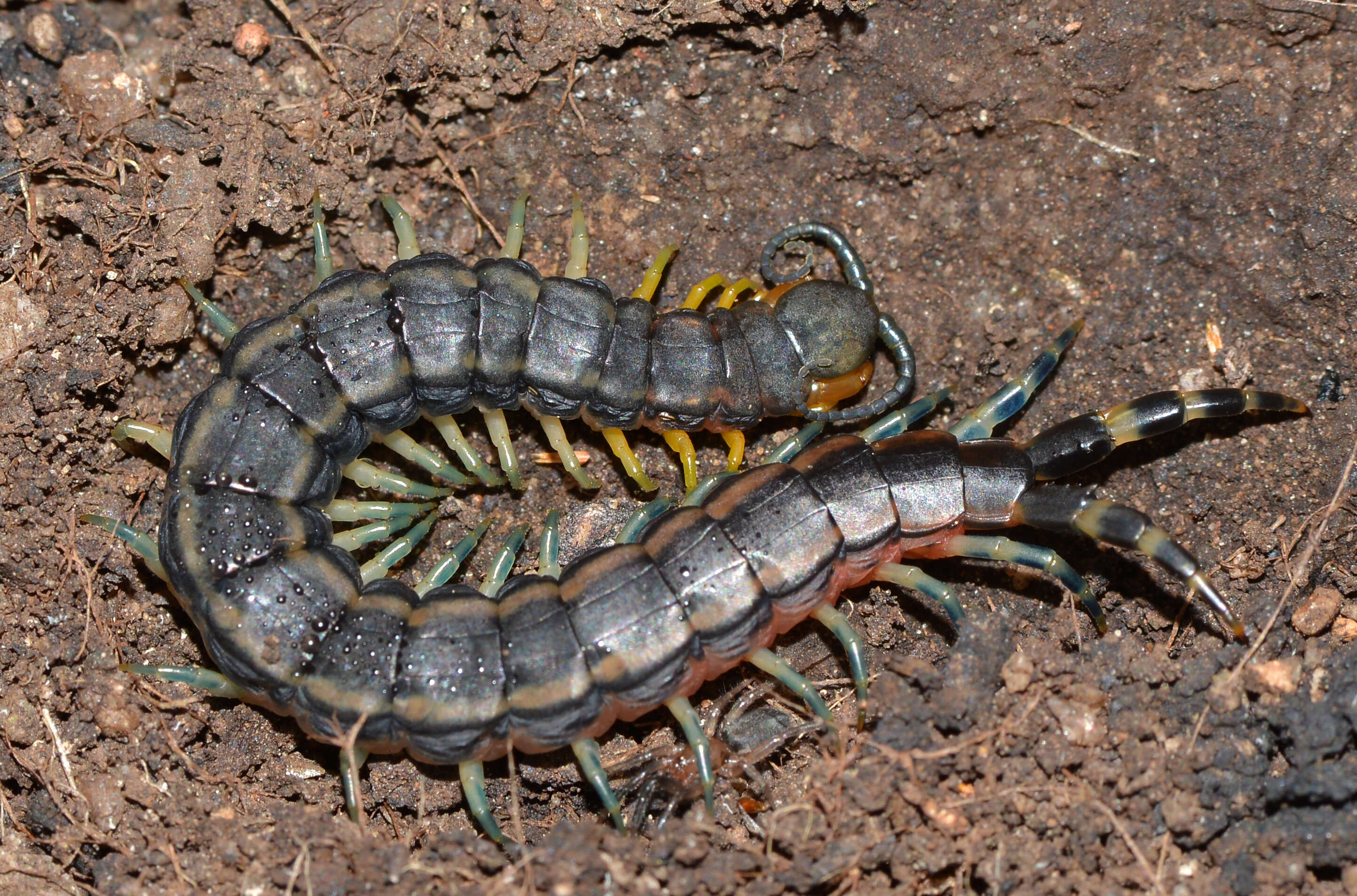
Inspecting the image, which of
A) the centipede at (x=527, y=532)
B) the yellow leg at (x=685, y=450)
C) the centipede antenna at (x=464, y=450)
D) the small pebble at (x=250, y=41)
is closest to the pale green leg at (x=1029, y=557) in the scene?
the centipede at (x=527, y=532)

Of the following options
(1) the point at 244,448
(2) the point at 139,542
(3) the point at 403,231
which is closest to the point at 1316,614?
(3) the point at 403,231

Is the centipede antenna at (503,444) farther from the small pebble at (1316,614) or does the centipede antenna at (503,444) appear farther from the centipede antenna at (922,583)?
the small pebble at (1316,614)

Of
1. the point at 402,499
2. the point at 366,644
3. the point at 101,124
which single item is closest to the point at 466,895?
the point at 366,644

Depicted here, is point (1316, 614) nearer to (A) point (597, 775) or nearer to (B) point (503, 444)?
(A) point (597, 775)

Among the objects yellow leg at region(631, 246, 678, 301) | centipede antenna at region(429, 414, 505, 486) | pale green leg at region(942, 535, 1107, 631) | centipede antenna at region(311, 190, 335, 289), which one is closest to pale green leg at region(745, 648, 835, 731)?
Answer: pale green leg at region(942, 535, 1107, 631)

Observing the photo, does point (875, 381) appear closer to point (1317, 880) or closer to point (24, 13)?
point (1317, 880)

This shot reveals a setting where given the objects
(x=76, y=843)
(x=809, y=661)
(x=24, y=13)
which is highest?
(x=24, y=13)
